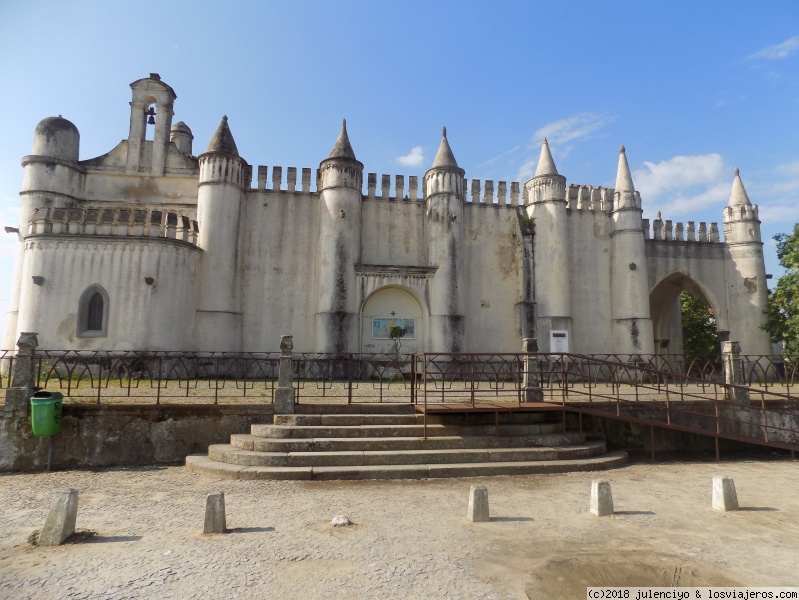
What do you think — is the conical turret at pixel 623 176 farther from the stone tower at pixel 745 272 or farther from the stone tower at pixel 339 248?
the stone tower at pixel 339 248

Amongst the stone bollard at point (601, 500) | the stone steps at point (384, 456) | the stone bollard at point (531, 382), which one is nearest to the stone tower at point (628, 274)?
the stone bollard at point (531, 382)

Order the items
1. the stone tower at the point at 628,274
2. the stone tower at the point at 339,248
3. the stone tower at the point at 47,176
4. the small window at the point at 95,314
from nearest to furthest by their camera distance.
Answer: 1. the small window at the point at 95,314
2. the stone tower at the point at 47,176
3. the stone tower at the point at 339,248
4. the stone tower at the point at 628,274

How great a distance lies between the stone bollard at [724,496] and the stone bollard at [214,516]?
7193 mm

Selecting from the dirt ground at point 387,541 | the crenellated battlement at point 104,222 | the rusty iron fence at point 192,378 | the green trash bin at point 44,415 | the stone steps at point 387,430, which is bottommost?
the dirt ground at point 387,541

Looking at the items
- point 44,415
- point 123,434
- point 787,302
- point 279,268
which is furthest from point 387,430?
point 787,302

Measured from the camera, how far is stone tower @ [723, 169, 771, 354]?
2442 cm

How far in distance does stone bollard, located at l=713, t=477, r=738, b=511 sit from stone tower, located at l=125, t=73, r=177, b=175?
23611 mm

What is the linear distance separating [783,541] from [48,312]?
21374 millimetres

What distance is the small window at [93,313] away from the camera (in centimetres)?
1792

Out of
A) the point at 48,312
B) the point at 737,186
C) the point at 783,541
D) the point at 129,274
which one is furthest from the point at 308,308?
the point at 737,186

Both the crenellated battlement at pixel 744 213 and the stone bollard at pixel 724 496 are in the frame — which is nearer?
the stone bollard at pixel 724 496

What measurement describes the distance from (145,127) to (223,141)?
4.46 m

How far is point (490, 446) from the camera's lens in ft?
34.3

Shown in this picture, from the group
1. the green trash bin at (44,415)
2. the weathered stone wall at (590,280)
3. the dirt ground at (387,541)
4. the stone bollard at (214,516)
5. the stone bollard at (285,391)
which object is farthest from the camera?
the weathered stone wall at (590,280)
